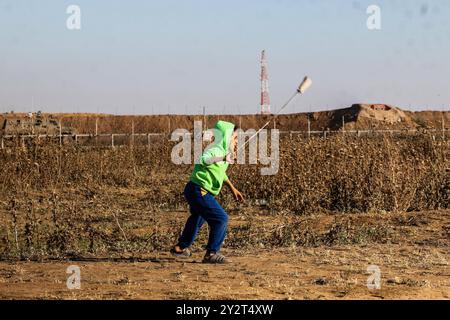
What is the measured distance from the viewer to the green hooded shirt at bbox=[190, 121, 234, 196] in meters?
10.1

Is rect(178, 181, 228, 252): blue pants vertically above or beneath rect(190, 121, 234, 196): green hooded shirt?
beneath

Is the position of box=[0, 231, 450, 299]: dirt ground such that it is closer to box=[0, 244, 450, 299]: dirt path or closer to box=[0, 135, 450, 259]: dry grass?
box=[0, 244, 450, 299]: dirt path

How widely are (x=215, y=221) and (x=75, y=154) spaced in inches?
525

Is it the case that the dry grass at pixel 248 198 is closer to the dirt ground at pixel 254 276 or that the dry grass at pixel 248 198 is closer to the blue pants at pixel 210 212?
the dirt ground at pixel 254 276

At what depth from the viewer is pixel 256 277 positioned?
921 centimetres

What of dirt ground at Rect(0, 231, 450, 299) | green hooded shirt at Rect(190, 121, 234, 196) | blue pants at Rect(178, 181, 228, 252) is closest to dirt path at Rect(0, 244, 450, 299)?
dirt ground at Rect(0, 231, 450, 299)

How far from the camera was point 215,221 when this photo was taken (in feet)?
33.7

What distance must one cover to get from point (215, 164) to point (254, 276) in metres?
1.55

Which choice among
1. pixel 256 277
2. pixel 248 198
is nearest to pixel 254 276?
pixel 256 277

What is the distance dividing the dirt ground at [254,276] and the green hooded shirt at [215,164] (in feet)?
3.15

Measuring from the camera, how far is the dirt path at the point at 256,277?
8.31 m

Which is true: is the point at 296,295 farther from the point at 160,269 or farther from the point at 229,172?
the point at 229,172

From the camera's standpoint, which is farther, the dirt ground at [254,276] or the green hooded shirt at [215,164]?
the green hooded shirt at [215,164]

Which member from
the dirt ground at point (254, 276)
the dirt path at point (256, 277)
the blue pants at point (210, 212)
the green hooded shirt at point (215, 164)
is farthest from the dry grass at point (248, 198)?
the green hooded shirt at point (215, 164)
